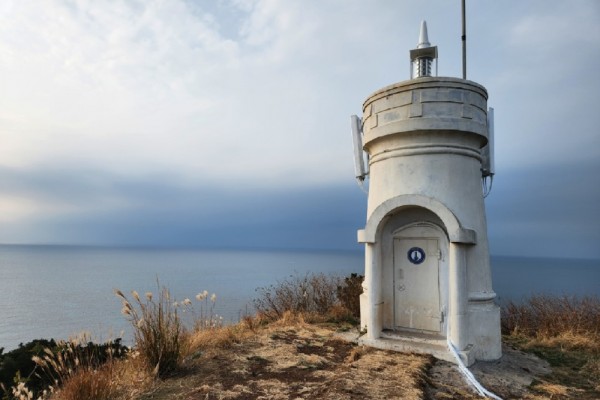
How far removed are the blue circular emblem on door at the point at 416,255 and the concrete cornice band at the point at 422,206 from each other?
0.74 m

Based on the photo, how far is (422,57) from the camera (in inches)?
307

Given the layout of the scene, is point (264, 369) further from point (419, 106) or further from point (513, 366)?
point (419, 106)

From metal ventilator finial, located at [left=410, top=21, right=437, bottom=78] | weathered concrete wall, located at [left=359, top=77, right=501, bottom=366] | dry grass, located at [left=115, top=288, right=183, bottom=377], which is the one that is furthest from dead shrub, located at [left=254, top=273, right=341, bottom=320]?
metal ventilator finial, located at [left=410, top=21, right=437, bottom=78]

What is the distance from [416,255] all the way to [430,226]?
0.62 m

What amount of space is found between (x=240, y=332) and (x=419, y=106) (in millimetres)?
5675

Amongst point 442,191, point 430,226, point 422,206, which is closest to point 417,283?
point 430,226

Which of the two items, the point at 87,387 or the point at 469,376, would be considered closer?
the point at 87,387

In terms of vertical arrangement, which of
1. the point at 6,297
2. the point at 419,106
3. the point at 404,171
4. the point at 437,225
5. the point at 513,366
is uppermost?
the point at 419,106

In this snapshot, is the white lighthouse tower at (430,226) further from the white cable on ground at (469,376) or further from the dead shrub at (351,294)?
the dead shrub at (351,294)

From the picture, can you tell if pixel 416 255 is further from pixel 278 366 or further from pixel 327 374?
pixel 278 366

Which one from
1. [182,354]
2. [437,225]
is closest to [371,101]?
[437,225]

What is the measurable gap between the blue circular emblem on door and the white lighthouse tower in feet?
0.06

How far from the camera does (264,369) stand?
215 inches

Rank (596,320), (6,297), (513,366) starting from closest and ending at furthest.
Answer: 1. (513,366)
2. (596,320)
3. (6,297)
